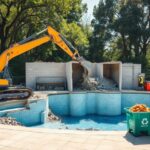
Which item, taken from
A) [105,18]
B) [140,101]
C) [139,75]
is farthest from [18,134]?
[105,18]

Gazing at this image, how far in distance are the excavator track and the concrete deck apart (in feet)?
20.5

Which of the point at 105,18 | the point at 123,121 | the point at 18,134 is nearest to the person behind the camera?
the point at 18,134

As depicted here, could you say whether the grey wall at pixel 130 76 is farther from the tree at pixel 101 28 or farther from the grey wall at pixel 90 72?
the tree at pixel 101 28

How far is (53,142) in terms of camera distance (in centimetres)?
691

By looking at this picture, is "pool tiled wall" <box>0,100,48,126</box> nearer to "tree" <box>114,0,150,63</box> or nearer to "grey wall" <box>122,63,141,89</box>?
"grey wall" <box>122,63,141,89</box>

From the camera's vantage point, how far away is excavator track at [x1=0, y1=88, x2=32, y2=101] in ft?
46.5

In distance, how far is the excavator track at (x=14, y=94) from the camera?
559 inches

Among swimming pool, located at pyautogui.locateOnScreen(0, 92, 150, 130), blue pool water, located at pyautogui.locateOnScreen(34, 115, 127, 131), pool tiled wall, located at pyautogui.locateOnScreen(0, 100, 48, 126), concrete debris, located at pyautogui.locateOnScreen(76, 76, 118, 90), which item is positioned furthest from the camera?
concrete debris, located at pyautogui.locateOnScreen(76, 76, 118, 90)

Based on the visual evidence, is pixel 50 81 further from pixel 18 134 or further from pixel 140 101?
pixel 18 134

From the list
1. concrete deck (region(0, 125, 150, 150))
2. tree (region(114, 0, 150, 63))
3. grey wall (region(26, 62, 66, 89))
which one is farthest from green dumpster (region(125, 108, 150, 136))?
tree (region(114, 0, 150, 63))

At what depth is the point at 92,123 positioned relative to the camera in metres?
16.1

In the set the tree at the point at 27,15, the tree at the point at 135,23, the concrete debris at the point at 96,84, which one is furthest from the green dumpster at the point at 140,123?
the tree at the point at 135,23

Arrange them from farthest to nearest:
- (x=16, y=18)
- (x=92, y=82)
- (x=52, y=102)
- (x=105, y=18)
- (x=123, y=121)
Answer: (x=105, y=18)
(x=16, y=18)
(x=92, y=82)
(x=52, y=102)
(x=123, y=121)

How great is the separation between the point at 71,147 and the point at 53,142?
0.55 metres
